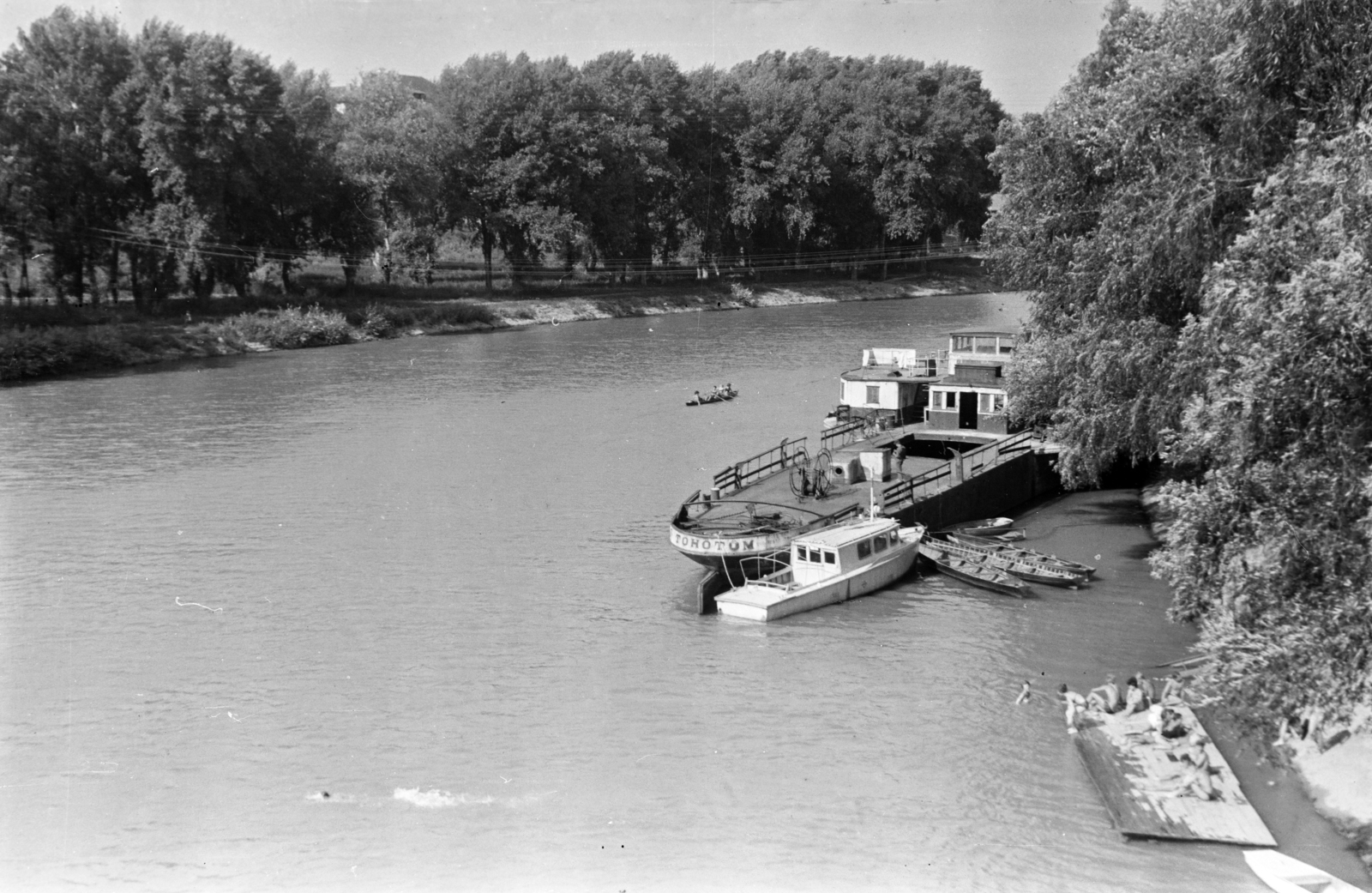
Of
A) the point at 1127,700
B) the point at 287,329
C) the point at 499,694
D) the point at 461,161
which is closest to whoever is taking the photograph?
the point at 1127,700

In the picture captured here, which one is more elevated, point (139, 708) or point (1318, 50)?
point (1318, 50)

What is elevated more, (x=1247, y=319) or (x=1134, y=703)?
(x=1247, y=319)

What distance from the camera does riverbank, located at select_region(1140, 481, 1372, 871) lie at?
63.0 ft

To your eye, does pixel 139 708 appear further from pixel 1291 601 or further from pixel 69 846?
pixel 1291 601

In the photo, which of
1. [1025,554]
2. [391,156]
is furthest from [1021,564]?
[391,156]

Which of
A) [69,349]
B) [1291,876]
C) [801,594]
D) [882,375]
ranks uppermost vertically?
[69,349]

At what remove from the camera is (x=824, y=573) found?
3127 centimetres

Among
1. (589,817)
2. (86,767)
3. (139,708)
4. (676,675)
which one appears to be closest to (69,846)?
(86,767)

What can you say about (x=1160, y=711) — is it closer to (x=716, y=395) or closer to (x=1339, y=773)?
(x=1339, y=773)

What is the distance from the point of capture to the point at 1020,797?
21.2m

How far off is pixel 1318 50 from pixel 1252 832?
13.0 metres

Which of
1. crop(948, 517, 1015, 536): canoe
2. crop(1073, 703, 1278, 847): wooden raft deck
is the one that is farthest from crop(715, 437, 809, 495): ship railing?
crop(1073, 703, 1278, 847): wooden raft deck

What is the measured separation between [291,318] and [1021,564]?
65234 millimetres

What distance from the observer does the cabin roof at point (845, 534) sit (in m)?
31.4
